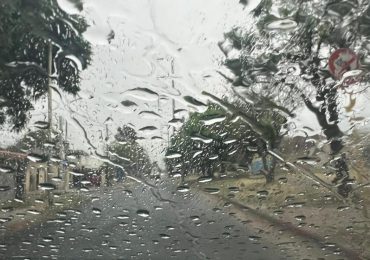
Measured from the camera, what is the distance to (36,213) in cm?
476

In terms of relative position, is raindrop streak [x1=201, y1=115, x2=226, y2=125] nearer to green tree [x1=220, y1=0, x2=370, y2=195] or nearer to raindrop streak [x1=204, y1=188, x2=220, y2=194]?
green tree [x1=220, y1=0, x2=370, y2=195]

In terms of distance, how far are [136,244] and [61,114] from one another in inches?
68.7

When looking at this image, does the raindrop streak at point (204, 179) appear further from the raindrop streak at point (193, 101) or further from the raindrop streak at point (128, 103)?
the raindrop streak at point (128, 103)

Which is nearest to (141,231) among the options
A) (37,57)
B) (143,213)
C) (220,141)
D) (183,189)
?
(143,213)

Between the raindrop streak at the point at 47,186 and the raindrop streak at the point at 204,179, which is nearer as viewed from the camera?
the raindrop streak at the point at 47,186

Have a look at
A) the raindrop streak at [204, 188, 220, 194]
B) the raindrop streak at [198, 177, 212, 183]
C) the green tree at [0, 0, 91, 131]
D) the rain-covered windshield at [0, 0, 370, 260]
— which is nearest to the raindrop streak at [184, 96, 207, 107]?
the rain-covered windshield at [0, 0, 370, 260]

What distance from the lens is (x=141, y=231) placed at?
16.5 feet

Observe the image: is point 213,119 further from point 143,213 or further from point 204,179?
point 143,213

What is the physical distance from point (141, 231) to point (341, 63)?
304cm

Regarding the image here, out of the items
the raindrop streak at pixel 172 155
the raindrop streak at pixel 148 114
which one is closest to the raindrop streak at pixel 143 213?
the raindrop streak at pixel 172 155

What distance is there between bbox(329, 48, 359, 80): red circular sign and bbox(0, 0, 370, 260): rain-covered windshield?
1.0 inches

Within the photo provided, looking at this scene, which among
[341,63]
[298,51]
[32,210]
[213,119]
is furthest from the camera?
[298,51]

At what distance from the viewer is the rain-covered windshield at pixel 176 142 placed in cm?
485

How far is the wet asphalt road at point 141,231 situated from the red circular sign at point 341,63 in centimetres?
205
